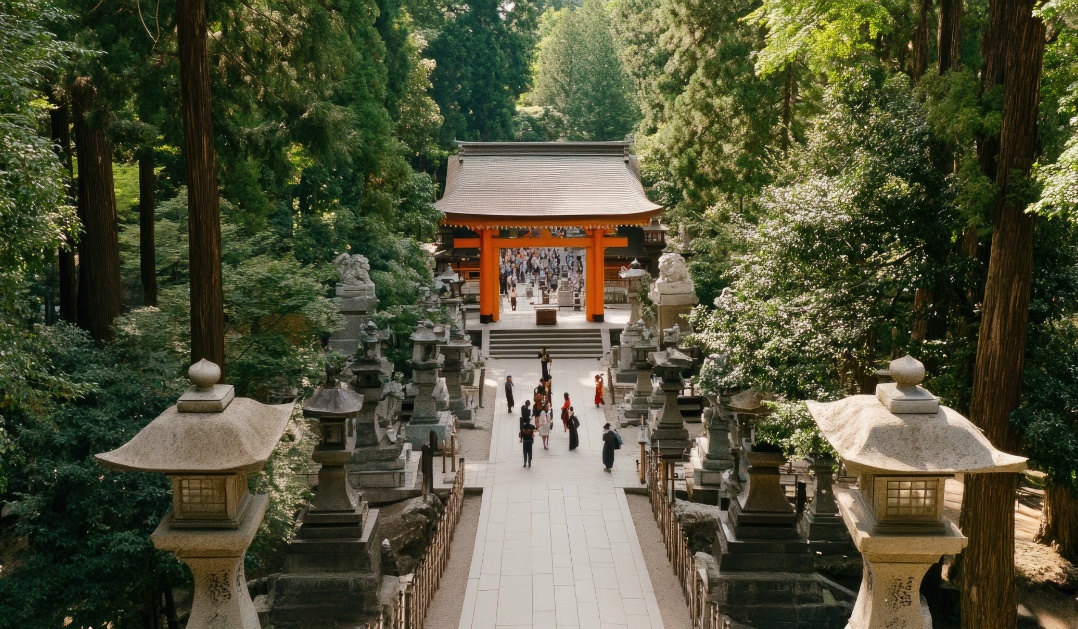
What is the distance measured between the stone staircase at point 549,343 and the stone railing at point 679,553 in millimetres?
12239

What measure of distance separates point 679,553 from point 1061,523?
19.0ft

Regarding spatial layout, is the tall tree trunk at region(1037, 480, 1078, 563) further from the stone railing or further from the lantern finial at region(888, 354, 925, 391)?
the lantern finial at region(888, 354, 925, 391)

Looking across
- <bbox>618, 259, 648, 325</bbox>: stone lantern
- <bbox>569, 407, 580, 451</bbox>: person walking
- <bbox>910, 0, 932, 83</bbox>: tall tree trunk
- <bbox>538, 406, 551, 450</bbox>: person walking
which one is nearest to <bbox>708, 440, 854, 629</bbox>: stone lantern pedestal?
<bbox>910, 0, 932, 83</bbox>: tall tree trunk

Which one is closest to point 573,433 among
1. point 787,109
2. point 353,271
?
point 353,271

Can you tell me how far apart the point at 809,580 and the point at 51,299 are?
47.4 ft

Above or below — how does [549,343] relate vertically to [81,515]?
above

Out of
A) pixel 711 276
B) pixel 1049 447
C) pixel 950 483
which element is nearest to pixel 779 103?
pixel 711 276

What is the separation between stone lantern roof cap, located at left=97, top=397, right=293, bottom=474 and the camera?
6219 millimetres

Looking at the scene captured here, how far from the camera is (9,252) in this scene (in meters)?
7.48

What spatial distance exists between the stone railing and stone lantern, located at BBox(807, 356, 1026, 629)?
268cm

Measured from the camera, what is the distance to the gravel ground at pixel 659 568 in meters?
11.3

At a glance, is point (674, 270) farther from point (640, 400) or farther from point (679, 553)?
point (679, 553)

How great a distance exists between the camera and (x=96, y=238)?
1362cm

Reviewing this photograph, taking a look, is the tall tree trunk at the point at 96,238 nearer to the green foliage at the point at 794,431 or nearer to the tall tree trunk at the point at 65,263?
the tall tree trunk at the point at 65,263
